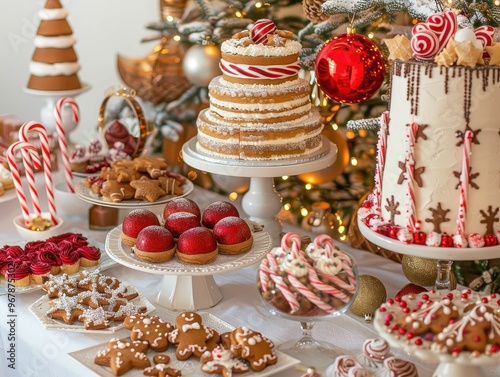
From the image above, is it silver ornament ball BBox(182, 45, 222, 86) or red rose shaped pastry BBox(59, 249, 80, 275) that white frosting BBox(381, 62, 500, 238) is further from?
silver ornament ball BBox(182, 45, 222, 86)

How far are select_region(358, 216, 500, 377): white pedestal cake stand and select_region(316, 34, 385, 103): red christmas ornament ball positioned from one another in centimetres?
42

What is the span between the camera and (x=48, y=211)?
231 cm

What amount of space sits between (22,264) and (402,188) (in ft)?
2.88

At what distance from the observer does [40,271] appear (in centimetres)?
181

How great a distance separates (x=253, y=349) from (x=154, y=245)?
0.34 metres

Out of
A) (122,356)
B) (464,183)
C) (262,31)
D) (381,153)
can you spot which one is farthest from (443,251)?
(262,31)

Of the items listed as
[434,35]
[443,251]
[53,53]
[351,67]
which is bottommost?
[443,251]

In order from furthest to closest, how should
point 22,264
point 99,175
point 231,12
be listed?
point 231,12 → point 99,175 → point 22,264

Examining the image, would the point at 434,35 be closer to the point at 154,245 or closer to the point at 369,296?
the point at 369,296

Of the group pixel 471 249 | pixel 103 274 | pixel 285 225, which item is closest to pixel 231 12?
pixel 285 225

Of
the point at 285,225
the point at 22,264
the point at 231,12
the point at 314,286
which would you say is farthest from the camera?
the point at 231,12

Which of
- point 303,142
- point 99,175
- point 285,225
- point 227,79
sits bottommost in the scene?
point 285,225

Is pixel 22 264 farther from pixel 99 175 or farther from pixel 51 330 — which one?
pixel 99 175

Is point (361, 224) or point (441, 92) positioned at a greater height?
point (441, 92)
